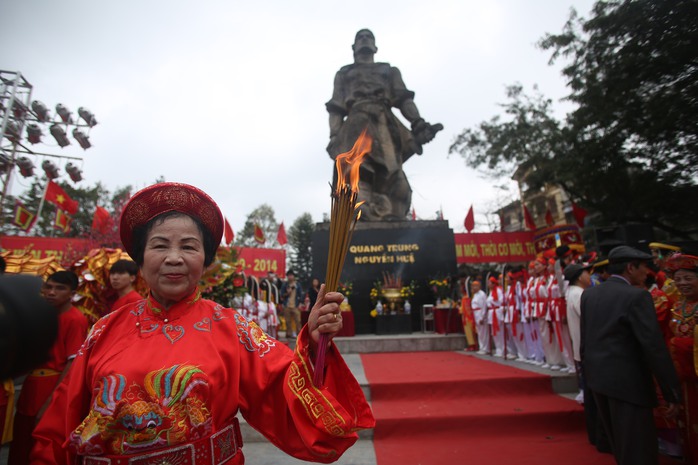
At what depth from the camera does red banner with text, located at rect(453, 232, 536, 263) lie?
62.4 feet

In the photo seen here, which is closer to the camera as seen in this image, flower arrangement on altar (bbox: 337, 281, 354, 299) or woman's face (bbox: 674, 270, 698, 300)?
woman's face (bbox: 674, 270, 698, 300)

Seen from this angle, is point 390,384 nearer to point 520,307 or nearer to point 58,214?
point 520,307

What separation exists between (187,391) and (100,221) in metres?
11.9

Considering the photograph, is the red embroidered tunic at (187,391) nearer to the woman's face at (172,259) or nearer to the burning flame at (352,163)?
the woman's face at (172,259)

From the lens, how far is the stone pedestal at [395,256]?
10.4m

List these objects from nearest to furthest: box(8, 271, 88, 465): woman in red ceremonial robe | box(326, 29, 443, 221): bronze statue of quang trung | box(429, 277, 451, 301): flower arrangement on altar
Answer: box(8, 271, 88, 465): woman in red ceremonial robe, box(429, 277, 451, 301): flower arrangement on altar, box(326, 29, 443, 221): bronze statue of quang trung

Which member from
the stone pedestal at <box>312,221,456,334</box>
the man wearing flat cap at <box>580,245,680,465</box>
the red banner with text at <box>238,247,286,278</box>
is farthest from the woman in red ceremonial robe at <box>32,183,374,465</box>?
the red banner with text at <box>238,247,286,278</box>

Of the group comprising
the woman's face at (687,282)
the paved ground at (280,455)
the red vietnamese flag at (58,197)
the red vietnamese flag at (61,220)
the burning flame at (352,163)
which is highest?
the red vietnamese flag at (58,197)

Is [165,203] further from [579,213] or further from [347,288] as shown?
[579,213]

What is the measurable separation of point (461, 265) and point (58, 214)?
16.7 m

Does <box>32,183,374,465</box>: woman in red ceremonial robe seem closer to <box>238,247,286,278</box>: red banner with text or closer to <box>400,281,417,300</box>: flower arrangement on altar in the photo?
<box>400,281,417,300</box>: flower arrangement on altar

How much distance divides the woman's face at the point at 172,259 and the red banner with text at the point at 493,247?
18221mm

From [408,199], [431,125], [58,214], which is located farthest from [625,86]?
[58,214]

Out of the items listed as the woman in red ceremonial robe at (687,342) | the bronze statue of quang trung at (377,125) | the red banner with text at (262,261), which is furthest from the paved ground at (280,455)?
the red banner with text at (262,261)
